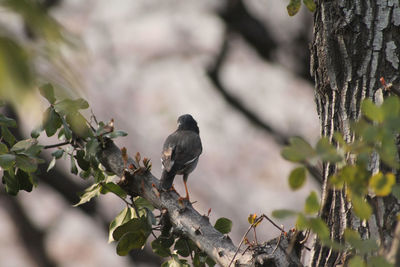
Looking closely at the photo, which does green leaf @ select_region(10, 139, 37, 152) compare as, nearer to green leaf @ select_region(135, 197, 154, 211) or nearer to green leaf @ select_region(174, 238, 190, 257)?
green leaf @ select_region(135, 197, 154, 211)

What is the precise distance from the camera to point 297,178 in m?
1.19

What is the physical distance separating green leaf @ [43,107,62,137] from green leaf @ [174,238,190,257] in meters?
0.63

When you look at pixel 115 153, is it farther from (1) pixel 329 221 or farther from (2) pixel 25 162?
(1) pixel 329 221

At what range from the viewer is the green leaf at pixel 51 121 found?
2086mm

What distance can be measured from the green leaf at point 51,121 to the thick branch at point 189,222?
0.23 metres

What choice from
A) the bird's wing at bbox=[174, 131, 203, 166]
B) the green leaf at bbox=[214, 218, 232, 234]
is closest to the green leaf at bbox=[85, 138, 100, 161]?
the green leaf at bbox=[214, 218, 232, 234]

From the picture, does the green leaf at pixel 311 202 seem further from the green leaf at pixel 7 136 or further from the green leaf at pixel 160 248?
the green leaf at pixel 7 136

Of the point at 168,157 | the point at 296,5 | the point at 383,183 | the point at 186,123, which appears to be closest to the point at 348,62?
the point at 296,5

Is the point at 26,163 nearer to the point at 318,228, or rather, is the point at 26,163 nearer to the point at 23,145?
the point at 23,145

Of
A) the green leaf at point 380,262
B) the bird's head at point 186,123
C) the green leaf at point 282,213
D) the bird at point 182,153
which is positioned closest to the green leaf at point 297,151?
the green leaf at point 282,213

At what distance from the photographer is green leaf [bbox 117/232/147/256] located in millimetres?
2109

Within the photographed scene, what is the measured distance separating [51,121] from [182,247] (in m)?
0.68

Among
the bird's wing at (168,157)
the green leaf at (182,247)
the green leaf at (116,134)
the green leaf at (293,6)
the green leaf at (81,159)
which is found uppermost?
the bird's wing at (168,157)

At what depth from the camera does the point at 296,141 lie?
3.81 feet
